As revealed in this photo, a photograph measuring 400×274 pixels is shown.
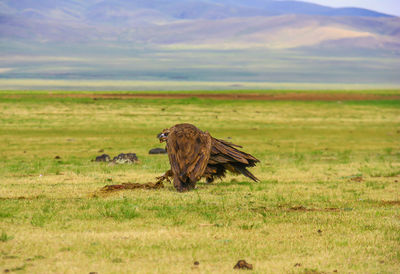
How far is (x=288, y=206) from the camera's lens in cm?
1172

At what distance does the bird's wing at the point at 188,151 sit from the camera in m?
13.0

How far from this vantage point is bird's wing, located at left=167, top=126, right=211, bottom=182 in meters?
13.0

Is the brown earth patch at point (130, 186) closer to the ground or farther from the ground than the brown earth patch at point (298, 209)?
closer to the ground

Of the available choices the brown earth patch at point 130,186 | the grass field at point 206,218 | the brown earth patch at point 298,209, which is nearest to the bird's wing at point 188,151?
the grass field at point 206,218

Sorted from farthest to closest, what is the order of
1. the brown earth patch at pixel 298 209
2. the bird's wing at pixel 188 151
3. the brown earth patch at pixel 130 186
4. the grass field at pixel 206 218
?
the brown earth patch at pixel 130 186 → the bird's wing at pixel 188 151 → the brown earth patch at pixel 298 209 → the grass field at pixel 206 218

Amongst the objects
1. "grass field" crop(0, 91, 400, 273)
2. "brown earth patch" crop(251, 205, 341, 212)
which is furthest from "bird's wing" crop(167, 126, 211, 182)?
"brown earth patch" crop(251, 205, 341, 212)

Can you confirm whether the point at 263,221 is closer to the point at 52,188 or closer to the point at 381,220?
the point at 381,220

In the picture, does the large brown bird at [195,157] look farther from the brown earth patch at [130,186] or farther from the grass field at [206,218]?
the grass field at [206,218]

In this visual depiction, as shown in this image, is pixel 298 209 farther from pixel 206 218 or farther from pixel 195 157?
pixel 195 157

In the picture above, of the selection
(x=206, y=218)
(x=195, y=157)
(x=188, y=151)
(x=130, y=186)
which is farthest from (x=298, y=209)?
(x=130, y=186)

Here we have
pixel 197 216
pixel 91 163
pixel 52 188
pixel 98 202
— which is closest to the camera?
pixel 197 216

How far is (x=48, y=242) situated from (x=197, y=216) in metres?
2.75

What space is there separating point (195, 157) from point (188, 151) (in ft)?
0.63

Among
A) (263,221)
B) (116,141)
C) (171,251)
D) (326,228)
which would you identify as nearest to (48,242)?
(171,251)
